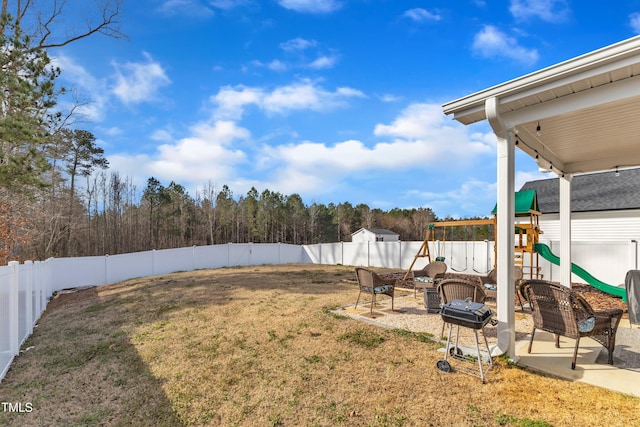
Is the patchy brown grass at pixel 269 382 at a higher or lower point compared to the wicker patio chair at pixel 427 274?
lower

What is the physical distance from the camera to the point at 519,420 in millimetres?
2705

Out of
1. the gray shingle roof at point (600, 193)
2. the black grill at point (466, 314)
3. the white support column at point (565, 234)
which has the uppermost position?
the gray shingle roof at point (600, 193)

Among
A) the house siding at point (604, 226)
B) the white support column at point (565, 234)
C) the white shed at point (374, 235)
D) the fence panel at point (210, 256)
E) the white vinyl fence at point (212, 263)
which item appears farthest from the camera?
the white shed at point (374, 235)

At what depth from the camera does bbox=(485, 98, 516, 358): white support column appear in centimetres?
395

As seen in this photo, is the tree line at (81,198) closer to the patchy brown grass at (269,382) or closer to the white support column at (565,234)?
the patchy brown grass at (269,382)

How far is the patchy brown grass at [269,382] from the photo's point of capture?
2.91m

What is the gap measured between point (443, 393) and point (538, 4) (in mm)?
7321

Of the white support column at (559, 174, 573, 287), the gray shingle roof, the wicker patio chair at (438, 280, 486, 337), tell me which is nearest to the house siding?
the gray shingle roof

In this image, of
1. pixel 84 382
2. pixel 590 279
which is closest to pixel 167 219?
pixel 84 382

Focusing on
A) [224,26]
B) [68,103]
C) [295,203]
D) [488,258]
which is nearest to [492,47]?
[224,26]

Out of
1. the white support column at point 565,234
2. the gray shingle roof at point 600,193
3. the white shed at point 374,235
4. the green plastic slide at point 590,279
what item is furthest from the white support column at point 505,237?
Result: the white shed at point 374,235

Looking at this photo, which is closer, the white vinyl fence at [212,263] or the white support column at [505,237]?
the white support column at [505,237]

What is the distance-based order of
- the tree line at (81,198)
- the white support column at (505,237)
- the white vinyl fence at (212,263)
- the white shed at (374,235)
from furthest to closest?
the white shed at (374,235) < the tree line at (81,198) < the white vinyl fence at (212,263) < the white support column at (505,237)

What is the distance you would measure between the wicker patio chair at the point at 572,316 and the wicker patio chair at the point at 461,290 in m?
0.60
